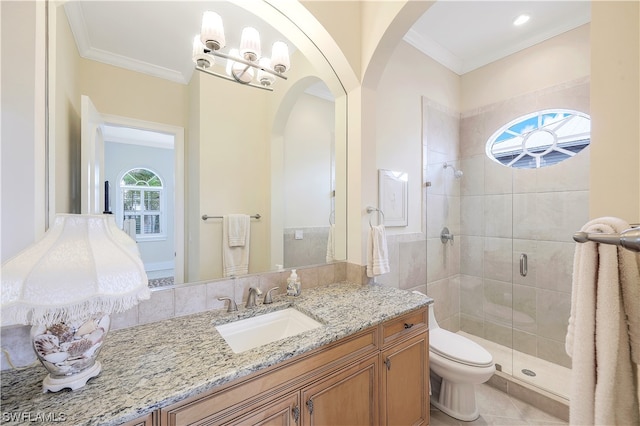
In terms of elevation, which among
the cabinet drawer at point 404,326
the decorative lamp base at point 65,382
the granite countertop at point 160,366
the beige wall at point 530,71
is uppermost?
the beige wall at point 530,71

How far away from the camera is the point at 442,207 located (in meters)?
2.61

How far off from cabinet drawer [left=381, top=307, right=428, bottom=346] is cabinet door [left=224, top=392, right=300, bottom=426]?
1.72ft

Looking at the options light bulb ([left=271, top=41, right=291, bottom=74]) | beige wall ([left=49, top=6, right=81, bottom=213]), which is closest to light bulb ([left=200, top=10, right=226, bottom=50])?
light bulb ([left=271, top=41, right=291, bottom=74])

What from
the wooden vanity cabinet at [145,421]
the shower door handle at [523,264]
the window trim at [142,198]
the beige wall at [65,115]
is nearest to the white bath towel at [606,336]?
the wooden vanity cabinet at [145,421]

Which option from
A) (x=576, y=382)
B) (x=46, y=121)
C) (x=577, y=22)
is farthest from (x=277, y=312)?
(x=577, y=22)

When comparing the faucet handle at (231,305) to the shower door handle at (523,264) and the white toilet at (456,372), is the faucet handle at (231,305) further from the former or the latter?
the shower door handle at (523,264)

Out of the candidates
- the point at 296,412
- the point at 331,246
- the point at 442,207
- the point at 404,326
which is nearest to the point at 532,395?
the point at 404,326

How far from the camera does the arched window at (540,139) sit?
222 centimetres

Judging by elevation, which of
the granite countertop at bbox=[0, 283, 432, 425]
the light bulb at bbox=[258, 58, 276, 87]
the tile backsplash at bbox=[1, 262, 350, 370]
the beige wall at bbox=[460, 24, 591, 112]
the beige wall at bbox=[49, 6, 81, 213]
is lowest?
the granite countertop at bbox=[0, 283, 432, 425]

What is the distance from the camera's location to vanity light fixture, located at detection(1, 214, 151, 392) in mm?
650

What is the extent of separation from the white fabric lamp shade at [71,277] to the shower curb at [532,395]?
2.62 m

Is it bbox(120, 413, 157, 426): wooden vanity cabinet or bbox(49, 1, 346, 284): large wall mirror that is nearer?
bbox(120, 413, 157, 426): wooden vanity cabinet

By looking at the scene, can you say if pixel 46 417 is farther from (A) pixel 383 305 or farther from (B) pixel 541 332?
(B) pixel 541 332

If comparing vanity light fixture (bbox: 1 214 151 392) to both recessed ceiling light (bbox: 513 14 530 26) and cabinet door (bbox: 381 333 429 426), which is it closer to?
cabinet door (bbox: 381 333 429 426)
